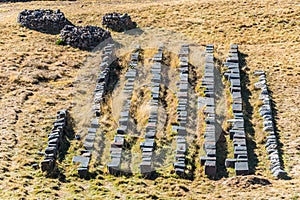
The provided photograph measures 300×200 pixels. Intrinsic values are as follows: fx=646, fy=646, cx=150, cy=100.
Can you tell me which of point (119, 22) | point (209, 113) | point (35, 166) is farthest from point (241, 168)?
point (119, 22)

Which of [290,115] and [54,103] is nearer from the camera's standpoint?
[290,115]

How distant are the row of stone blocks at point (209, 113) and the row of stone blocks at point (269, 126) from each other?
2136 mm

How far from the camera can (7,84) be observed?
31.8 metres

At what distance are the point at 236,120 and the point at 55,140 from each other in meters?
7.68

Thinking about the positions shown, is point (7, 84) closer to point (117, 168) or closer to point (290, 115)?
point (117, 168)

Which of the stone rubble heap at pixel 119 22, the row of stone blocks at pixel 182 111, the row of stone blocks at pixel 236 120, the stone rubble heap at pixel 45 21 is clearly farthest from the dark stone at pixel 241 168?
the stone rubble heap at pixel 45 21

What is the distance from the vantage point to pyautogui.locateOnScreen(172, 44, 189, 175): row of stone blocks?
25078 mm

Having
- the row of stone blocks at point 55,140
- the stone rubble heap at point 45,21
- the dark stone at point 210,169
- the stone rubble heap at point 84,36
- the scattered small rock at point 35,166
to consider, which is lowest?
the scattered small rock at point 35,166

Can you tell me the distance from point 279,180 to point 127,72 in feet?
36.6

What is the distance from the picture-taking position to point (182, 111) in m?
28.3

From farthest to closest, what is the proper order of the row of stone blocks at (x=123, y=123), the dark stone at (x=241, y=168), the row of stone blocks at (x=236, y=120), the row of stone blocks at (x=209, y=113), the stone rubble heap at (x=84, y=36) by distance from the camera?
the stone rubble heap at (x=84, y=36)
the row of stone blocks at (x=123, y=123)
the row of stone blocks at (x=236, y=120)
the row of stone blocks at (x=209, y=113)
the dark stone at (x=241, y=168)

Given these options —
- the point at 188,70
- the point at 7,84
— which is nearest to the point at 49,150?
the point at 7,84

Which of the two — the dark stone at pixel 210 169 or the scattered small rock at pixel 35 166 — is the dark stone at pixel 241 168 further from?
the scattered small rock at pixel 35 166

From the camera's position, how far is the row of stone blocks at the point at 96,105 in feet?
83.1
